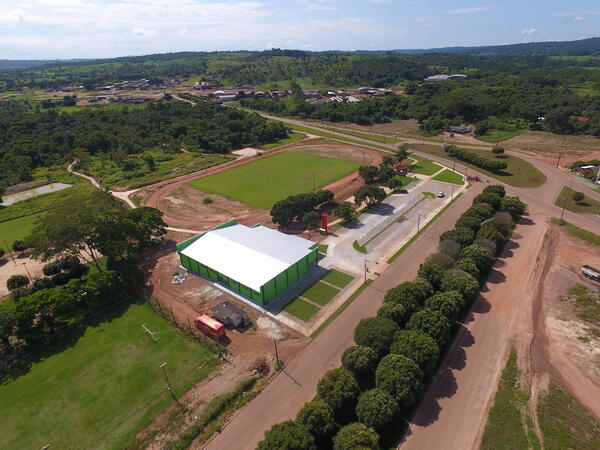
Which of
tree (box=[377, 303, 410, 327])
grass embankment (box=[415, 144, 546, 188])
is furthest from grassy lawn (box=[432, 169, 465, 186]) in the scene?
tree (box=[377, 303, 410, 327])

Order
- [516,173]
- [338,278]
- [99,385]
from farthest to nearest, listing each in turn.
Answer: [516,173] < [338,278] < [99,385]

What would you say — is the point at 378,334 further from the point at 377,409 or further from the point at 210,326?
the point at 210,326

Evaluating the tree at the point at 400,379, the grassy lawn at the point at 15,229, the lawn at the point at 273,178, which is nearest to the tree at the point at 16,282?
the grassy lawn at the point at 15,229

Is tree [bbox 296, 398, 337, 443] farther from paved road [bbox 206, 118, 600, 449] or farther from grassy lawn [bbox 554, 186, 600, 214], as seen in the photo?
grassy lawn [bbox 554, 186, 600, 214]

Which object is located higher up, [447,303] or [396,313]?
[447,303]

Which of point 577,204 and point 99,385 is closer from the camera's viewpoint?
point 99,385

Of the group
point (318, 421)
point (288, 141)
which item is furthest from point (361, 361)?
point (288, 141)
